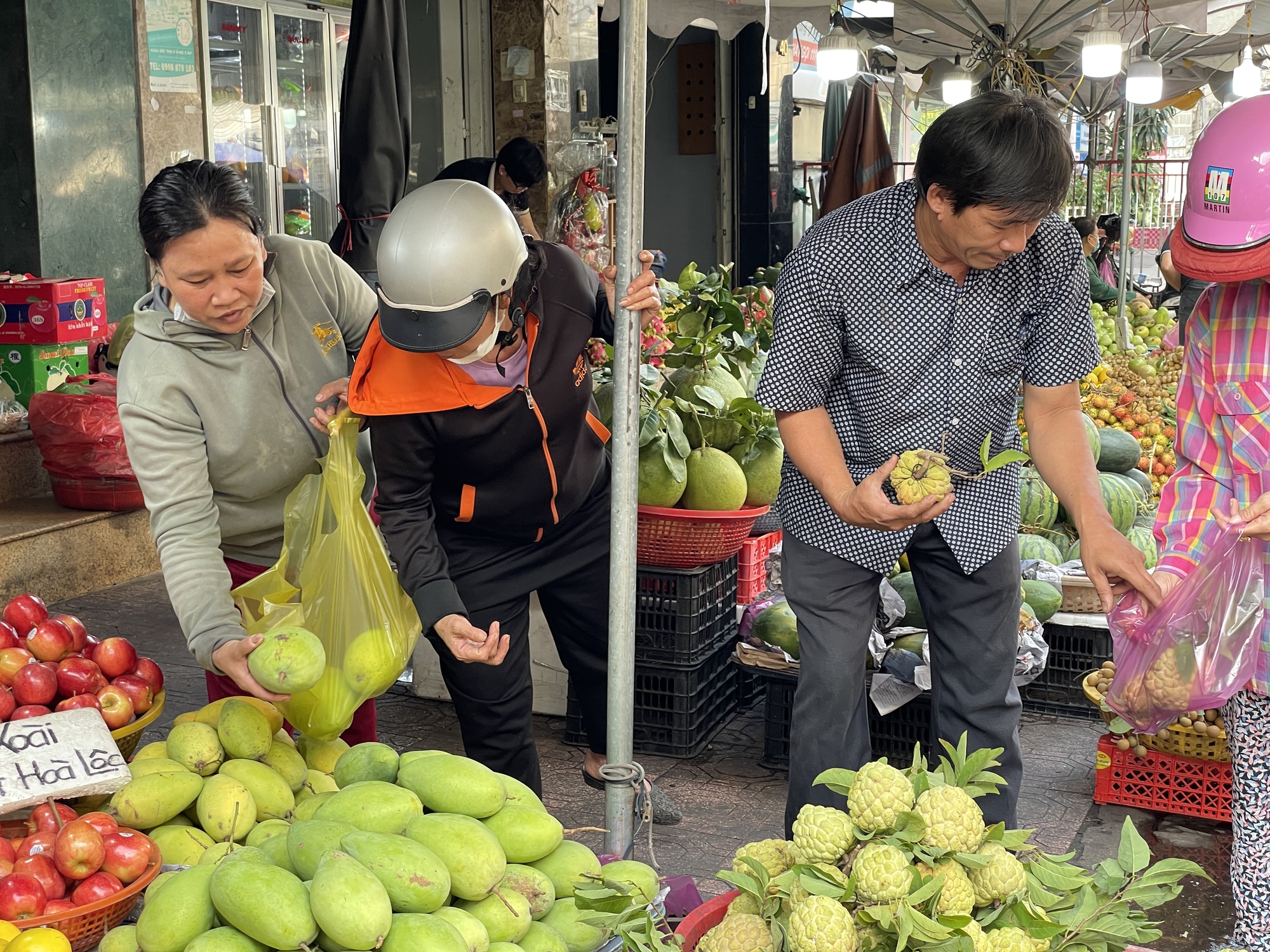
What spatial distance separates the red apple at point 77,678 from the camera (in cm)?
240

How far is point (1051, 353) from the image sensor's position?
244 cm

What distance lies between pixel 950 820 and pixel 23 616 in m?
2.04

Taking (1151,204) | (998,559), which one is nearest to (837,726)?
(998,559)

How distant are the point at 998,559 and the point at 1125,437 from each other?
114 inches

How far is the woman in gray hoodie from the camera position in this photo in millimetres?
2303

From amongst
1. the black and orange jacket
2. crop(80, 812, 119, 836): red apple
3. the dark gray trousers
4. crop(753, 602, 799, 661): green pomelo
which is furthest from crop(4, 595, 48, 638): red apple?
crop(753, 602, 799, 661): green pomelo

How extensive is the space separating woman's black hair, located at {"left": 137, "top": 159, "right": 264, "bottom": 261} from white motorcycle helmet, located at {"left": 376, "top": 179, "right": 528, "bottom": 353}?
0.38 metres

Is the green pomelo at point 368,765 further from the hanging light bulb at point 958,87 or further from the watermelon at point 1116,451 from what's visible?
the hanging light bulb at point 958,87

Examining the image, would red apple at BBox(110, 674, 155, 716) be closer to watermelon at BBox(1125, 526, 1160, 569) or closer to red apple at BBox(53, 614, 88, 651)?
red apple at BBox(53, 614, 88, 651)

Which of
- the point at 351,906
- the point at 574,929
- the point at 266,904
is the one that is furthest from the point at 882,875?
the point at 266,904

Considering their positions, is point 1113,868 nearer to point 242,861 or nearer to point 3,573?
point 242,861

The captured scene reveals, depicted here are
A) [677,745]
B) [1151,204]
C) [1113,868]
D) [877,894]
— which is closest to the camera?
[877,894]

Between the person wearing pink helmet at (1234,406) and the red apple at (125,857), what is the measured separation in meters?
1.79

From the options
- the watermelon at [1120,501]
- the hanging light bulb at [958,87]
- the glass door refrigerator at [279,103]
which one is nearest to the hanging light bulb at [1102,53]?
the hanging light bulb at [958,87]
